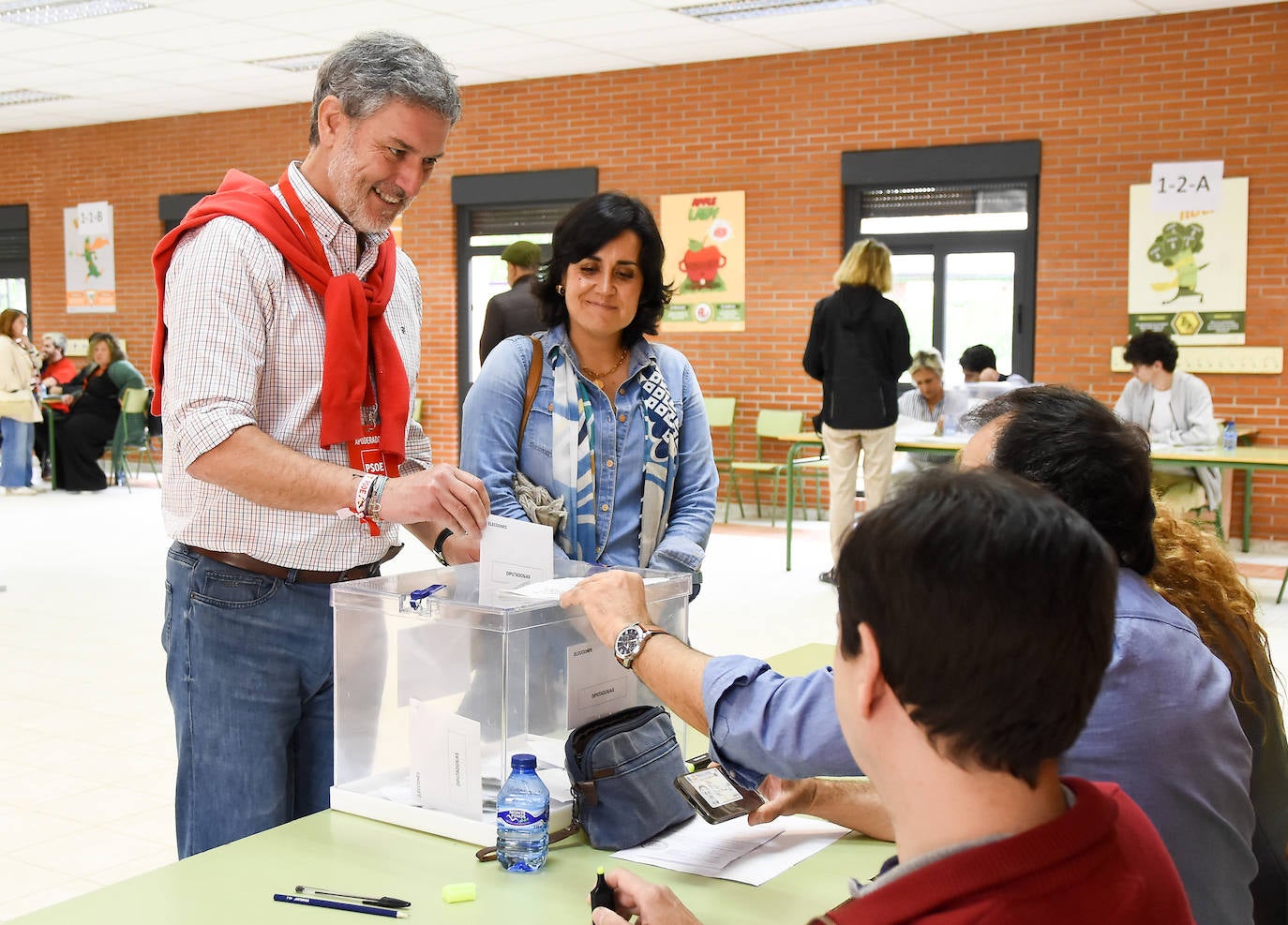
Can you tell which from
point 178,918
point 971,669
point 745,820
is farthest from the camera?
point 745,820

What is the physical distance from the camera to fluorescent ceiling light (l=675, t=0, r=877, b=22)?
26.9ft

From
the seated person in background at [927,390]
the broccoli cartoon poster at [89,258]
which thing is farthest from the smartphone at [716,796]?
the broccoli cartoon poster at [89,258]

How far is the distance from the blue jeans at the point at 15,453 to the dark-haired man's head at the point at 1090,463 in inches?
439

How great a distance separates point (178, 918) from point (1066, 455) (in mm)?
1167

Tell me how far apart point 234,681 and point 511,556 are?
47 centimetres

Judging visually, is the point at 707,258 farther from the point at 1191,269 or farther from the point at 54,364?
the point at 54,364

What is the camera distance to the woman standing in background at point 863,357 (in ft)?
22.6

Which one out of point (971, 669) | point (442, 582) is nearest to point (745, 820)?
point (442, 582)

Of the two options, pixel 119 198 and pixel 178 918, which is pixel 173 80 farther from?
pixel 178 918

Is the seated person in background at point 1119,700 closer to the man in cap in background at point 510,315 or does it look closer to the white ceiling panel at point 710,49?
the man in cap in background at point 510,315

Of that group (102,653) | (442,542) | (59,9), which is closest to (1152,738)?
(442,542)

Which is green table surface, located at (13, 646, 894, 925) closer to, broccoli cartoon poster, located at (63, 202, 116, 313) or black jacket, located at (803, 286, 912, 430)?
black jacket, located at (803, 286, 912, 430)

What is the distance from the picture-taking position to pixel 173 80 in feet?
36.0

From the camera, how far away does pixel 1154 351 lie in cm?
720
